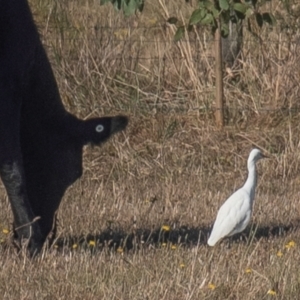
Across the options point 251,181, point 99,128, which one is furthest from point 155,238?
point 99,128

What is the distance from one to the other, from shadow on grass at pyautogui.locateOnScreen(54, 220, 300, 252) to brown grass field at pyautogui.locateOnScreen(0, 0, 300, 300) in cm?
2

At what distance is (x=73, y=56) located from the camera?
11547 millimetres

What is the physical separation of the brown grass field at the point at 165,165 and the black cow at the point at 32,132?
0.26 meters

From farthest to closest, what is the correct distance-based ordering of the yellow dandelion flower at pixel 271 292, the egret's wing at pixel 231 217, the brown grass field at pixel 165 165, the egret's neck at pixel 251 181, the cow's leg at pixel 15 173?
the egret's neck at pixel 251 181, the egret's wing at pixel 231 217, the cow's leg at pixel 15 173, the brown grass field at pixel 165 165, the yellow dandelion flower at pixel 271 292

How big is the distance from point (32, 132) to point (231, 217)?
1.34 metres

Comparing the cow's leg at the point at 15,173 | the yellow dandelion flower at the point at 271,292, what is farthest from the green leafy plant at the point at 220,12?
the yellow dandelion flower at the point at 271,292

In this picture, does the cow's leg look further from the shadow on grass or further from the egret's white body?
the egret's white body

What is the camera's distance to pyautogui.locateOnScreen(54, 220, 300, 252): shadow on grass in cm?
720

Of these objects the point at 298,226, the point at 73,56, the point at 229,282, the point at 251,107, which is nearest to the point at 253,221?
the point at 298,226

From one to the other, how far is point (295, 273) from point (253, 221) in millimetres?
1922

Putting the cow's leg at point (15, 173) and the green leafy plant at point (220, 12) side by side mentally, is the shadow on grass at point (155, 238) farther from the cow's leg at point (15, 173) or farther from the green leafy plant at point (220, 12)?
the green leafy plant at point (220, 12)

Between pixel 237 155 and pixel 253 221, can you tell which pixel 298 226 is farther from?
pixel 237 155

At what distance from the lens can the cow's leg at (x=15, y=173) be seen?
274 inches

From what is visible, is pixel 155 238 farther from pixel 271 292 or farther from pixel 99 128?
pixel 271 292
